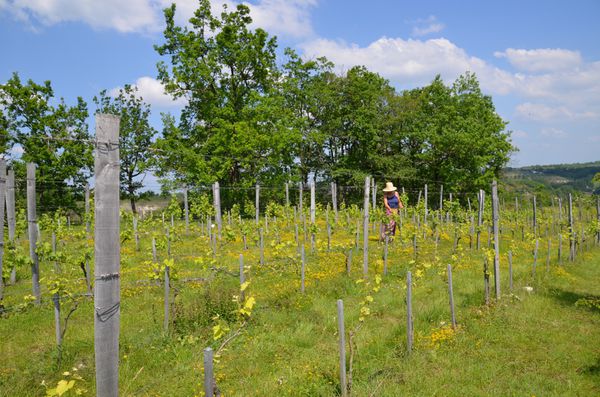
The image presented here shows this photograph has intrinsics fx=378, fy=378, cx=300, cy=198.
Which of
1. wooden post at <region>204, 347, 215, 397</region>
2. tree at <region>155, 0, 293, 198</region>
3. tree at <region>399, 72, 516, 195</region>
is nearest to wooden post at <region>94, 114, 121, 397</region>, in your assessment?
wooden post at <region>204, 347, 215, 397</region>

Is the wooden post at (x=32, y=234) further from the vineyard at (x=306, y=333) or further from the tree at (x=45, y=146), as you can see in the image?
the tree at (x=45, y=146)

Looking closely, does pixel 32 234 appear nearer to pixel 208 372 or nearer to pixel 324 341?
pixel 324 341

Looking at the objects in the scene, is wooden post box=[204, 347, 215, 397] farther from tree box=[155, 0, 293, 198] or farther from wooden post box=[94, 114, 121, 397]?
tree box=[155, 0, 293, 198]

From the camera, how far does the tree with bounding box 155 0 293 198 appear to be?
26500 mm

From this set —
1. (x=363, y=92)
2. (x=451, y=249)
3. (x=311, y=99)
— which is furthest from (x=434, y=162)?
(x=451, y=249)

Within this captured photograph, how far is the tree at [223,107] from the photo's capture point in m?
26.5

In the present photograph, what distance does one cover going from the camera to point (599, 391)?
5.34 meters

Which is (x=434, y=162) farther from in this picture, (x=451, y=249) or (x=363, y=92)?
(x=451, y=249)

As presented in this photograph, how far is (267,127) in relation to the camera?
94.4 ft

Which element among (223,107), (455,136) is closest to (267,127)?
(223,107)

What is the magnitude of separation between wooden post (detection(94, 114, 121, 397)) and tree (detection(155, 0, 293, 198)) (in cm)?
2244

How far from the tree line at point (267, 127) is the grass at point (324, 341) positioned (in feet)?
44.9

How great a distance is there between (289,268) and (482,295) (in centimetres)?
568

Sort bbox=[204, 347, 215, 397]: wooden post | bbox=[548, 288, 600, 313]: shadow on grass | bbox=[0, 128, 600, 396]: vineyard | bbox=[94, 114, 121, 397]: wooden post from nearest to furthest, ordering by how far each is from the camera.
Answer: bbox=[94, 114, 121, 397]: wooden post → bbox=[204, 347, 215, 397]: wooden post → bbox=[0, 128, 600, 396]: vineyard → bbox=[548, 288, 600, 313]: shadow on grass
